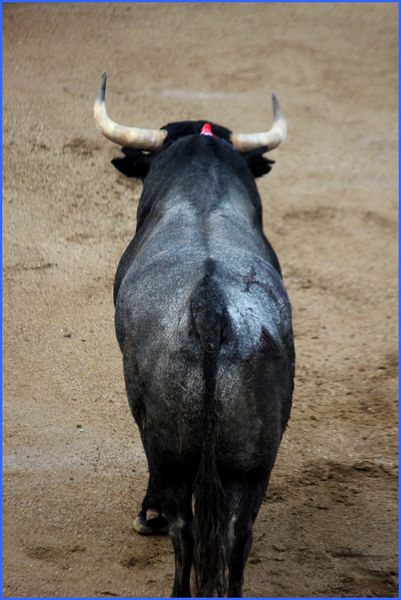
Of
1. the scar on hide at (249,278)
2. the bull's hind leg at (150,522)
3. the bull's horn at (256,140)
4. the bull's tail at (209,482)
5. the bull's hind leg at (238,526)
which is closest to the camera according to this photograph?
the bull's tail at (209,482)

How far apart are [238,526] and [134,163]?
9.73 feet

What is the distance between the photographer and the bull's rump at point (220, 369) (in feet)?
13.2

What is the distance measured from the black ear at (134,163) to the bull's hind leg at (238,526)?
2.79 metres

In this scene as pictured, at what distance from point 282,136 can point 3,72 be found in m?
6.17

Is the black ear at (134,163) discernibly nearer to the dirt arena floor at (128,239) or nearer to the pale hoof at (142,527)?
the dirt arena floor at (128,239)

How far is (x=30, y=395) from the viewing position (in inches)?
285

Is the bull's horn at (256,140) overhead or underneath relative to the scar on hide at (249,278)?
overhead

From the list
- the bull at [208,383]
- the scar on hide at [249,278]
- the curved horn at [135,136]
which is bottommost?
the bull at [208,383]

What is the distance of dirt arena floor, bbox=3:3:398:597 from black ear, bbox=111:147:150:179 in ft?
6.15

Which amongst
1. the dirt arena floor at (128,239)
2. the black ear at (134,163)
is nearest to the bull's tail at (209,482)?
the dirt arena floor at (128,239)

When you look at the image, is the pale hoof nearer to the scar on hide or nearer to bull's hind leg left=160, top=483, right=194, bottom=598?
bull's hind leg left=160, top=483, right=194, bottom=598

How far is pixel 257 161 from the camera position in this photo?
251 inches

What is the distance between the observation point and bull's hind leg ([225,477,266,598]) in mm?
4148

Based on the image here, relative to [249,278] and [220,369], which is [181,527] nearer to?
[220,369]
